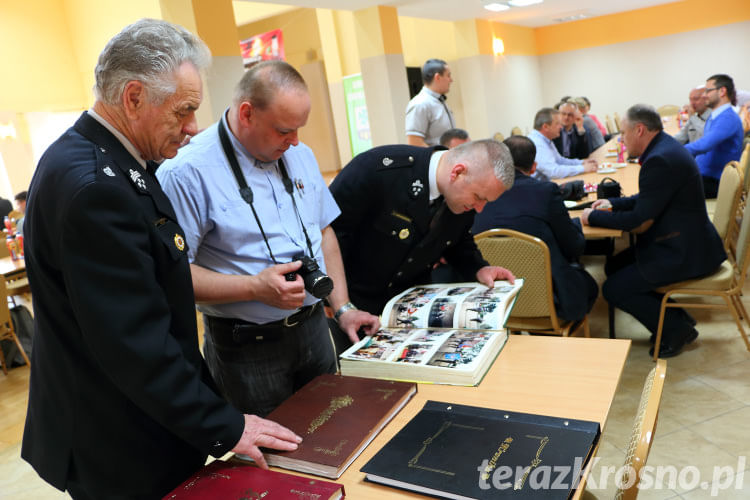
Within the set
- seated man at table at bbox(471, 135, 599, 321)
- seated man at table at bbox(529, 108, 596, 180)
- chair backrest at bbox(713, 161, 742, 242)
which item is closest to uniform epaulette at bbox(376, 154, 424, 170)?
seated man at table at bbox(471, 135, 599, 321)

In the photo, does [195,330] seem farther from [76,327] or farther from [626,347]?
[626,347]

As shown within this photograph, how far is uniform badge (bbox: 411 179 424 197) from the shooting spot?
6.30 feet

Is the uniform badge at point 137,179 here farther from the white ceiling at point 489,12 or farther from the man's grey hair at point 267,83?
the white ceiling at point 489,12

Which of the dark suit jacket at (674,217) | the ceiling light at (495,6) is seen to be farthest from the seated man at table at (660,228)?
the ceiling light at (495,6)

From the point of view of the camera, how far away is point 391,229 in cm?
194

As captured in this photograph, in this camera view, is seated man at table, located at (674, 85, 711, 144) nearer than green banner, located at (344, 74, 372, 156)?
Yes

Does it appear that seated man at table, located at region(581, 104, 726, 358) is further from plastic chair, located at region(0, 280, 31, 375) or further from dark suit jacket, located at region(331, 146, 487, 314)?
plastic chair, located at region(0, 280, 31, 375)

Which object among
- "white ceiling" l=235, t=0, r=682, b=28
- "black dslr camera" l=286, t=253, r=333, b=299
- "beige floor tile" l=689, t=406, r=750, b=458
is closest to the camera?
"black dslr camera" l=286, t=253, r=333, b=299

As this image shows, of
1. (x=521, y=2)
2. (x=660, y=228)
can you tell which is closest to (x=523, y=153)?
Answer: (x=660, y=228)

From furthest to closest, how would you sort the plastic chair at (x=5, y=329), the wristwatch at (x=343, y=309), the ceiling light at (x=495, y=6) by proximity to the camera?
the ceiling light at (x=495, y=6) < the plastic chair at (x=5, y=329) < the wristwatch at (x=343, y=309)

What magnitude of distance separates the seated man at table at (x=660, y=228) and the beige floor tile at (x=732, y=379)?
26cm

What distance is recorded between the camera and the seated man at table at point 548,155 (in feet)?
16.0

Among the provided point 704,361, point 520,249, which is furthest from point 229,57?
point 704,361

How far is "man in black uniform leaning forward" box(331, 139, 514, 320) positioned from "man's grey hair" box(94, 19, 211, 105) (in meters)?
1.02
